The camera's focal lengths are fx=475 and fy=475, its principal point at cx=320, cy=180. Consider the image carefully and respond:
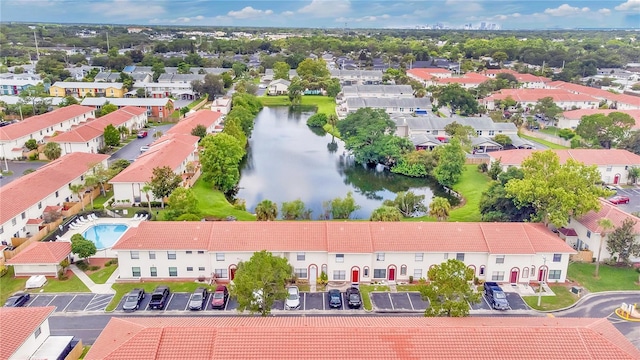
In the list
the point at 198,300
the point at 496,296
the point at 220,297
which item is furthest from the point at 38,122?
the point at 496,296

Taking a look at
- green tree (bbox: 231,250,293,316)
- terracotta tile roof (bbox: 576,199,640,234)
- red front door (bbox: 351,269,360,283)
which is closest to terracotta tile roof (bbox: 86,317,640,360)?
green tree (bbox: 231,250,293,316)

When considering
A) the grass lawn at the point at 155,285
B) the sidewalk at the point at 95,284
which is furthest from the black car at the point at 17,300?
the grass lawn at the point at 155,285

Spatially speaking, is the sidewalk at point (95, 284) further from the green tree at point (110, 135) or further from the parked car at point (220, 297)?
the green tree at point (110, 135)

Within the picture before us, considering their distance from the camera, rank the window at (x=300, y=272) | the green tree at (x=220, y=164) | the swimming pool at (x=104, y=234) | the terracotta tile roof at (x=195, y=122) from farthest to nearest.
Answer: the terracotta tile roof at (x=195, y=122), the green tree at (x=220, y=164), the swimming pool at (x=104, y=234), the window at (x=300, y=272)

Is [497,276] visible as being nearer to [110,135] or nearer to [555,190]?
[555,190]

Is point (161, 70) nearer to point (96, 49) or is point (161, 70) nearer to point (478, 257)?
point (96, 49)

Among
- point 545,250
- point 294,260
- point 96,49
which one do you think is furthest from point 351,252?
point 96,49
